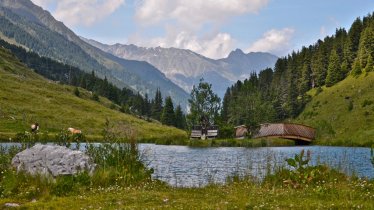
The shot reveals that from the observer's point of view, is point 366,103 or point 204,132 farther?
point 204,132

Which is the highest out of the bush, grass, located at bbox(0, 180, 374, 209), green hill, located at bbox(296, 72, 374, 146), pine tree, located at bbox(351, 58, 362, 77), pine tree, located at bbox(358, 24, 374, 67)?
pine tree, located at bbox(358, 24, 374, 67)

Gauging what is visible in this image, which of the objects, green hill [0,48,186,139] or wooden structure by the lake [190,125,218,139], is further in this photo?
wooden structure by the lake [190,125,218,139]

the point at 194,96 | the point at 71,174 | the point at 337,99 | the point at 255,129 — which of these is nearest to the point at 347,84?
the point at 337,99

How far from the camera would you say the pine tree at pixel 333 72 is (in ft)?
522

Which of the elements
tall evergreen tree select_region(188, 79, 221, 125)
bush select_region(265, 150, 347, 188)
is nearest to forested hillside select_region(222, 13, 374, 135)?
tall evergreen tree select_region(188, 79, 221, 125)

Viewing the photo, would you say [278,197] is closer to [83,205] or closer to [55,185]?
[83,205]

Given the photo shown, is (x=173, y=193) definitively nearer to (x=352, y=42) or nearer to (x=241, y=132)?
(x=241, y=132)

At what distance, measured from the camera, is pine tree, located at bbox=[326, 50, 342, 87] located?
159 metres

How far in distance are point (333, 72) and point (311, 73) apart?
23702mm

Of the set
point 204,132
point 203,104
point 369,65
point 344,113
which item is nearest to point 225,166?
point 344,113

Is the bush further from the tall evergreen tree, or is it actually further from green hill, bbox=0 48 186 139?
the tall evergreen tree

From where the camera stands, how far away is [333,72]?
16050 centimetres

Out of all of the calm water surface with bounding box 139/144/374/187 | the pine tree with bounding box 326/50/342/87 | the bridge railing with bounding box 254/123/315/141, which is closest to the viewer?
the calm water surface with bounding box 139/144/374/187

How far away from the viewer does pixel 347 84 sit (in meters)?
146
